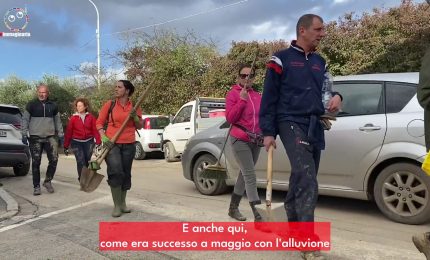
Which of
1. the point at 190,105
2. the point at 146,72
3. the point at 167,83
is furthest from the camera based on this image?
the point at 146,72

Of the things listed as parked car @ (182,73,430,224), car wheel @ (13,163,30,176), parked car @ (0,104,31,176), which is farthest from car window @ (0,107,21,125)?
parked car @ (182,73,430,224)

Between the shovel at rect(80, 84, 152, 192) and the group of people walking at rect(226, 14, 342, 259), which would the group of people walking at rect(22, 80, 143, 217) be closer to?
the shovel at rect(80, 84, 152, 192)

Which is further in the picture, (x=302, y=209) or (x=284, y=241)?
(x=284, y=241)

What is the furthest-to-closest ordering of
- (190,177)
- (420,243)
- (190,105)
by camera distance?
(190,105)
(190,177)
(420,243)

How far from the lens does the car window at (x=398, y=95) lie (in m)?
5.82

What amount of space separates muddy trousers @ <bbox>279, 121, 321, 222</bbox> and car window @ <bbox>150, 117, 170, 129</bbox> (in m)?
12.5

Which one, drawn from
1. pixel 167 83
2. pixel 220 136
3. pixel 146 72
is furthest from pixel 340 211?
pixel 146 72

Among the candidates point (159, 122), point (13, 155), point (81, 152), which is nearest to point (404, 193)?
point (81, 152)

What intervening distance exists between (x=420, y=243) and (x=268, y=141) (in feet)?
4.58

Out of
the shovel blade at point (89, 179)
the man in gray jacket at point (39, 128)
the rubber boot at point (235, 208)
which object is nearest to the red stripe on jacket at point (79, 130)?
the man in gray jacket at point (39, 128)

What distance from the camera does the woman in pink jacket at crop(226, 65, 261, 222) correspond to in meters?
5.37

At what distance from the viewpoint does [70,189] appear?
29.7 ft

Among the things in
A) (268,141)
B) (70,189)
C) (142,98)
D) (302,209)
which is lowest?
(70,189)

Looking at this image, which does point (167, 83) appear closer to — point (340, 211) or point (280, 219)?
point (340, 211)
